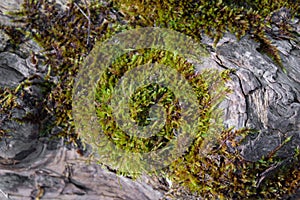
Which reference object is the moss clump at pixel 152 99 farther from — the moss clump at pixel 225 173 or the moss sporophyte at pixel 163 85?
the moss clump at pixel 225 173

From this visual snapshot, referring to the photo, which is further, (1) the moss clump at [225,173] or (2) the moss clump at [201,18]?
(2) the moss clump at [201,18]

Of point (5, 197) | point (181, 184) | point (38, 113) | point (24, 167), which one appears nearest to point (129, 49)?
point (38, 113)

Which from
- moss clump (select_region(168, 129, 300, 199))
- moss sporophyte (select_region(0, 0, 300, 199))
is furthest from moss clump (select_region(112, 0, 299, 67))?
moss clump (select_region(168, 129, 300, 199))

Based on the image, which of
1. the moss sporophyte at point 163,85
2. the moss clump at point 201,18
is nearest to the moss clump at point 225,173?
the moss sporophyte at point 163,85

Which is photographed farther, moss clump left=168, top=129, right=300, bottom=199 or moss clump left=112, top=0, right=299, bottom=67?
moss clump left=112, top=0, right=299, bottom=67

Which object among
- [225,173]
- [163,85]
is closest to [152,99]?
[163,85]

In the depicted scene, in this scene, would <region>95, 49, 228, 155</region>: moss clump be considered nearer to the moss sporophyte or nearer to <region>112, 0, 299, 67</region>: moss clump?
the moss sporophyte

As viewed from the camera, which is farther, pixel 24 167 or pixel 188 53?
pixel 24 167

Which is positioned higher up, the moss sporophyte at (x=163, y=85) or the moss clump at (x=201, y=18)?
the moss clump at (x=201, y=18)

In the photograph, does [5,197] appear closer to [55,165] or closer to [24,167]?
[24,167]
